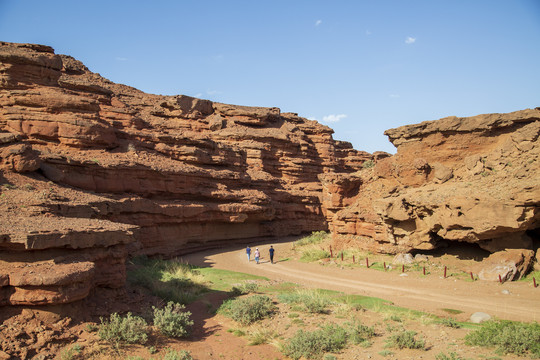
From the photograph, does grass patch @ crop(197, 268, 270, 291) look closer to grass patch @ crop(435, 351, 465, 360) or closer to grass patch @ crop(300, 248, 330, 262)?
grass patch @ crop(300, 248, 330, 262)

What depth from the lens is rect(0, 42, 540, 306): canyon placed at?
10.2 meters

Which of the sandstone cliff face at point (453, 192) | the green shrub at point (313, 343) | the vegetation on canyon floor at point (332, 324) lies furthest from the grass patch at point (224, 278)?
the sandstone cliff face at point (453, 192)

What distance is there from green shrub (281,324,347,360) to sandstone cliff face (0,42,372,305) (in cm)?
519

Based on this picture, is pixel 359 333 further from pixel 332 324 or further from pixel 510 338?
pixel 510 338

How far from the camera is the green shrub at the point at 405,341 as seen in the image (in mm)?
8844

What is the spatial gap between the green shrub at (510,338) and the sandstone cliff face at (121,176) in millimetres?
9415

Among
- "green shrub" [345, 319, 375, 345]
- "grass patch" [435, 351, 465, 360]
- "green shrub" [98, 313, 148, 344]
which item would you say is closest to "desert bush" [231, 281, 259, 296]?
"green shrub" [345, 319, 375, 345]

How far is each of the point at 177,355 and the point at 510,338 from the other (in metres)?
7.42

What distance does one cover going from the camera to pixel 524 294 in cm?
1271

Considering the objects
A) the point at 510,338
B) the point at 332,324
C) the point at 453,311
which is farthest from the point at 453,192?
the point at 332,324

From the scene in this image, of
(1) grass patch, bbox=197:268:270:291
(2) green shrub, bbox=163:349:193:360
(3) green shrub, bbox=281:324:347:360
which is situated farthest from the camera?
(1) grass patch, bbox=197:268:270:291

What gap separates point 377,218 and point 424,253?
299 centimetres

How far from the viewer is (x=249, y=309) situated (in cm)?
1131

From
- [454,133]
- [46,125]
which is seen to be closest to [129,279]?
[46,125]
